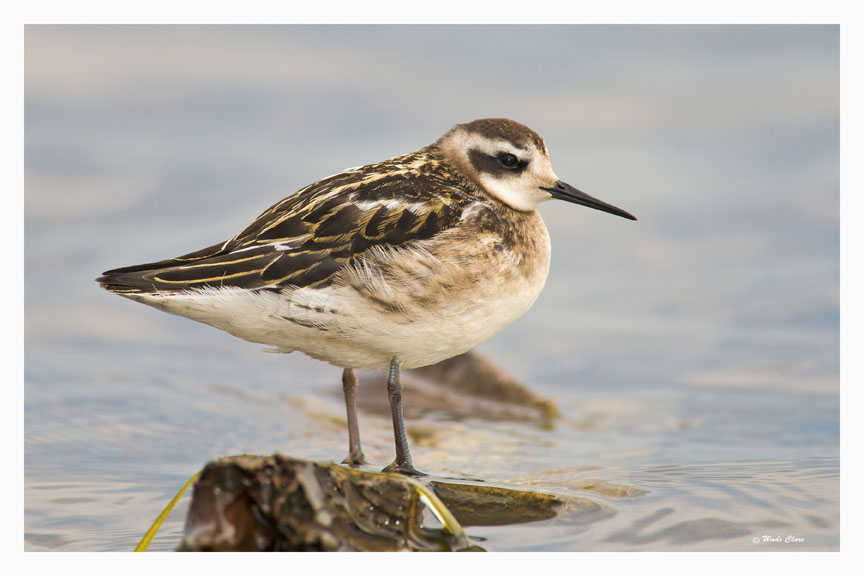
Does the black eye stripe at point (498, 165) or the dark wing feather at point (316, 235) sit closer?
the dark wing feather at point (316, 235)

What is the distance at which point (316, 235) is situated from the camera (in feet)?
21.6

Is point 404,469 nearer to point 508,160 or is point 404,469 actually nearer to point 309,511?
point 309,511

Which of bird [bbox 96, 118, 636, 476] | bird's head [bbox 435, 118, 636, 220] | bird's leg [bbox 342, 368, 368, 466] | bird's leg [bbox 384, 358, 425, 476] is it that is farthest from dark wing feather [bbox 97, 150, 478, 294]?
bird's leg [bbox 342, 368, 368, 466]

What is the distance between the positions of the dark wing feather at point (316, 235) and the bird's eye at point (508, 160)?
1.59 ft

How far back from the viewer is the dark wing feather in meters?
6.41

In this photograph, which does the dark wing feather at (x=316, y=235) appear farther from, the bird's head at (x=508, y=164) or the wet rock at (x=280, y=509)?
the wet rock at (x=280, y=509)

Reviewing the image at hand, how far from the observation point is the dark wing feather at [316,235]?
21.0ft

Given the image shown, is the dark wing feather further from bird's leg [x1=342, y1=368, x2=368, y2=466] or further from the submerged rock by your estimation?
the submerged rock

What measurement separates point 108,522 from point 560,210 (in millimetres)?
8822

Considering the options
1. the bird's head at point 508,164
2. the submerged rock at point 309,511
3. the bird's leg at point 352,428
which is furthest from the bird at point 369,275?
the submerged rock at point 309,511

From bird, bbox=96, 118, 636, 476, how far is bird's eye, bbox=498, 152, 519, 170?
1.10ft

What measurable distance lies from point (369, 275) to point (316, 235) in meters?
0.46

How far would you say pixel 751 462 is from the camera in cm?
769

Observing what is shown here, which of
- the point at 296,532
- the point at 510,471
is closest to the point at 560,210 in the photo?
the point at 510,471
